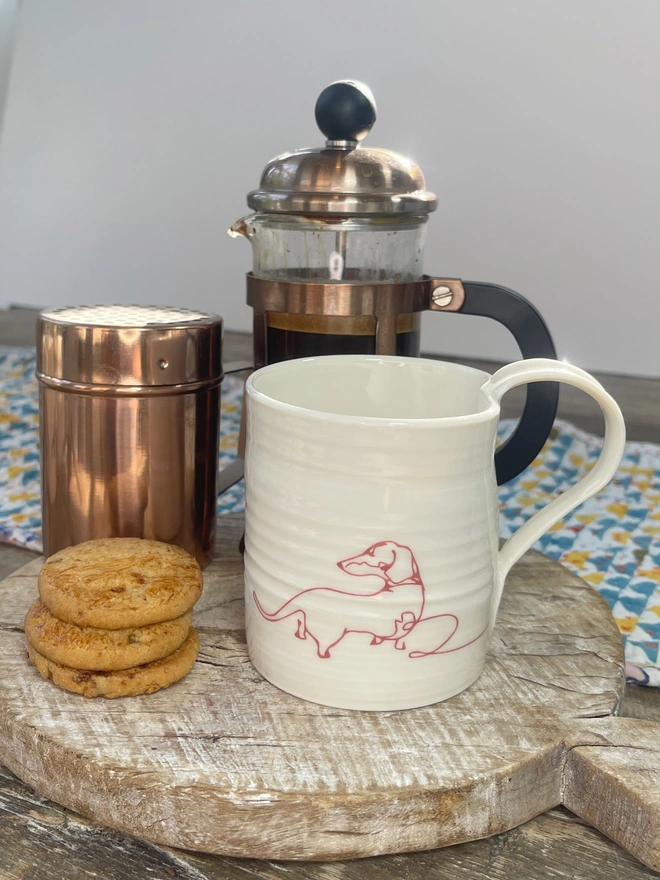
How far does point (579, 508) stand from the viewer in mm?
1023

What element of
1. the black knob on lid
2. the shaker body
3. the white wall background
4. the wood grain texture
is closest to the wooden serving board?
the wood grain texture

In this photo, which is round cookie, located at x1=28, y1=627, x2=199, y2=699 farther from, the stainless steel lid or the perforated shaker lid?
the stainless steel lid

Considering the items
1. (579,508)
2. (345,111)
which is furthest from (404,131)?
(345,111)

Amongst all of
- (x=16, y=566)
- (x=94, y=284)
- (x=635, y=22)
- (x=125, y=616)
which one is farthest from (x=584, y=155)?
(x=125, y=616)

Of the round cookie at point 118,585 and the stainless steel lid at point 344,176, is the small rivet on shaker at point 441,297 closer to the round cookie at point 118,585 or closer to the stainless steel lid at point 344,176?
the stainless steel lid at point 344,176

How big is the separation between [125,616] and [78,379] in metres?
0.19

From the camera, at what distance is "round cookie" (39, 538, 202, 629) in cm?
46

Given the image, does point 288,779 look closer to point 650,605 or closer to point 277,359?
point 277,359

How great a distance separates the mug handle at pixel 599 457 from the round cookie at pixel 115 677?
190 millimetres

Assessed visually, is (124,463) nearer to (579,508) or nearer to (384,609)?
(384,609)

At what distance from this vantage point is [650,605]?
744mm

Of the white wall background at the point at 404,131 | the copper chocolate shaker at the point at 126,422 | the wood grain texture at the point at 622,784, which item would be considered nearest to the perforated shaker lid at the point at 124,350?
the copper chocolate shaker at the point at 126,422

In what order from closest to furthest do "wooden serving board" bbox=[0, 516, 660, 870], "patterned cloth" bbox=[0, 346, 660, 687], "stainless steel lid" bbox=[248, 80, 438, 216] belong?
"wooden serving board" bbox=[0, 516, 660, 870] → "stainless steel lid" bbox=[248, 80, 438, 216] → "patterned cloth" bbox=[0, 346, 660, 687]

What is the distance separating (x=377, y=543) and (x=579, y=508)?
2.09 feet
